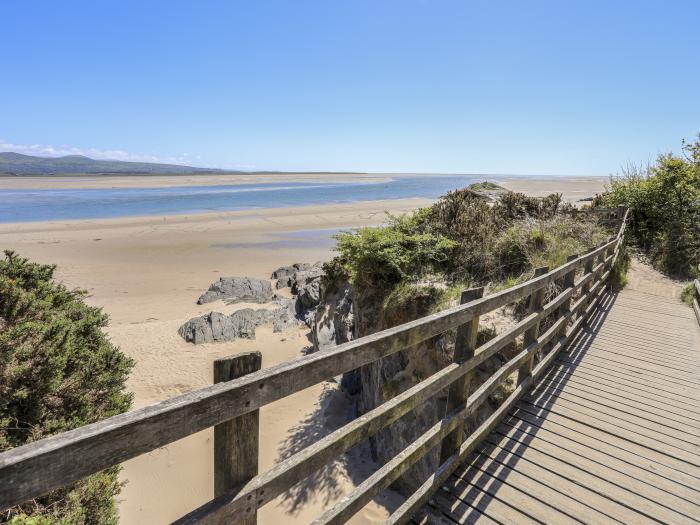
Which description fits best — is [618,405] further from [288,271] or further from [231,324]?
[288,271]

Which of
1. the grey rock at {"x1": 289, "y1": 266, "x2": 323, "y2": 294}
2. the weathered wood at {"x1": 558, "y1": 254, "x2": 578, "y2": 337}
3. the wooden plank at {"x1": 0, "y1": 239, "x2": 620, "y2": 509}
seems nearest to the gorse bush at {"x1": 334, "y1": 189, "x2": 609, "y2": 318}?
the weathered wood at {"x1": 558, "y1": 254, "x2": 578, "y2": 337}

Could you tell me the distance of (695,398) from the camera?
4.68m

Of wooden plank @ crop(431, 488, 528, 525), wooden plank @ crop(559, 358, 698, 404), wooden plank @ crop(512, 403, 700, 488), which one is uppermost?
wooden plank @ crop(559, 358, 698, 404)

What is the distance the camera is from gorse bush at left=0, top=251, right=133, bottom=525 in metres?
3.20

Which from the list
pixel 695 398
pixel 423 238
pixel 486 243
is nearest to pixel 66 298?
pixel 423 238

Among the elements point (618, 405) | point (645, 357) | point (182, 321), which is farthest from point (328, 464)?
point (182, 321)

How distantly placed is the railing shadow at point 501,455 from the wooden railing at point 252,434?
0.46 feet

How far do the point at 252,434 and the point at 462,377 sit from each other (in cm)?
202

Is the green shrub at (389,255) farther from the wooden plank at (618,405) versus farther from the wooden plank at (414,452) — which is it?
the wooden plank at (414,452)

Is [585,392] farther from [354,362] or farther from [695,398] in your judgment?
[354,362]

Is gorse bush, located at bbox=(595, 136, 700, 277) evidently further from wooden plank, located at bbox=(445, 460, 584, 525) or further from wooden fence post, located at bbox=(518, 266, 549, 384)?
wooden plank, located at bbox=(445, 460, 584, 525)

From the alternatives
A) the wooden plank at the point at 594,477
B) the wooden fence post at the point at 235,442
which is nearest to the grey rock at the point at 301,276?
the wooden plank at the point at 594,477

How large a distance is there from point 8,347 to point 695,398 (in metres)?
6.98

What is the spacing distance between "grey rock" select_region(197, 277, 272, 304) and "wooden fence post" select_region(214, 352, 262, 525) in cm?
1266
